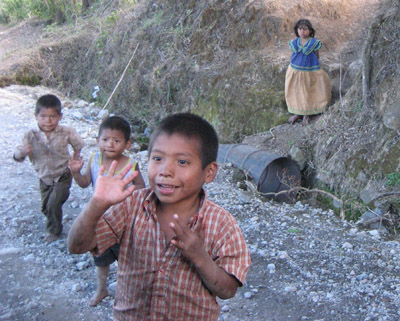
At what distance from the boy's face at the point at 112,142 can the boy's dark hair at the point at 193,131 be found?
57.8 inches

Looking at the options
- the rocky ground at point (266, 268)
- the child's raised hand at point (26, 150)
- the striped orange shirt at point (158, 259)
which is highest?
the child's raised hand at point (26, 150)

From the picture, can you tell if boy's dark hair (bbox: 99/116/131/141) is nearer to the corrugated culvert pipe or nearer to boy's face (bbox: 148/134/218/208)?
boy's face (bbox: 148/134/218/208)

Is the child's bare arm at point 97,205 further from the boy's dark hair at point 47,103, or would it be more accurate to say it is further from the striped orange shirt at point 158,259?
the boy's dark hair at point 47,103

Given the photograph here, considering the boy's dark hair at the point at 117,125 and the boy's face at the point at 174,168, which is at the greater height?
the boy's dark hair at the point at 117,125

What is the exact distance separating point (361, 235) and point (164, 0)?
845 centimetres

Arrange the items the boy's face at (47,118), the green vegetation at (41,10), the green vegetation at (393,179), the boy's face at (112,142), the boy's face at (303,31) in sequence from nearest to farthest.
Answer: the boy's face at (112,142) → the boy's face at (47,118) → the green vegetation at (393,179) → the boy's face at (303,31) → the green vegetation at (41,10)

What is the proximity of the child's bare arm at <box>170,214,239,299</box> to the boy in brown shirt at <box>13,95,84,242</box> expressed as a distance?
2357 mm

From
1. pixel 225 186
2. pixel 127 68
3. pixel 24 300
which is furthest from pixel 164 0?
pixel 24 300

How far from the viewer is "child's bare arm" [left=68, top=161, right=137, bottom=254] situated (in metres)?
1.52

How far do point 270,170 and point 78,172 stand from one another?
361 cm

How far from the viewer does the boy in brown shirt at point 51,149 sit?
12.0 feet

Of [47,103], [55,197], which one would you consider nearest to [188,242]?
[47,103]

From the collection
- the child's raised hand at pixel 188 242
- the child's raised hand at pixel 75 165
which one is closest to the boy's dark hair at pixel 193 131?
the child's raised hand at pixel 188 242

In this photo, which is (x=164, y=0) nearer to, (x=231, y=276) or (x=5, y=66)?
(x=5, y=66)
